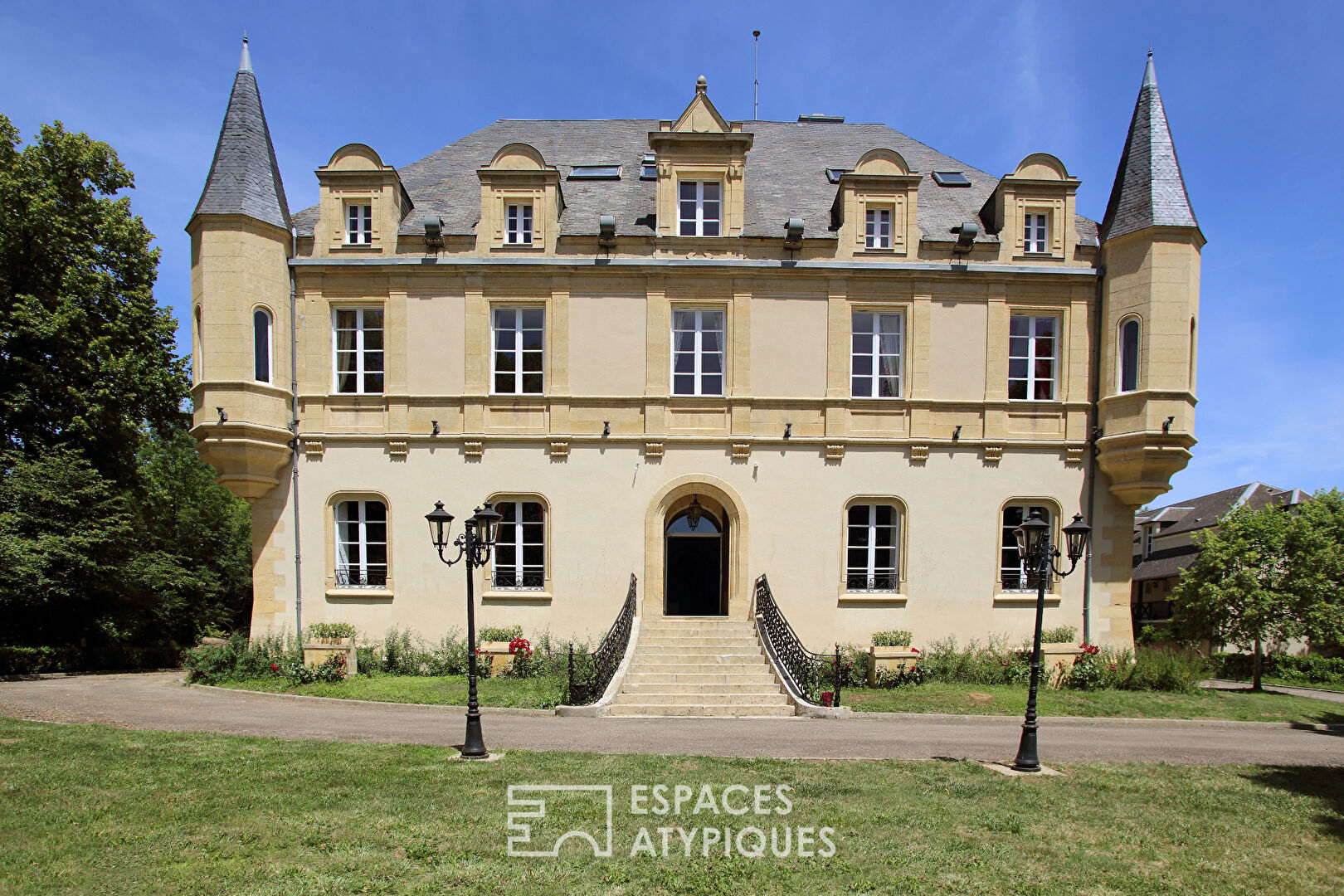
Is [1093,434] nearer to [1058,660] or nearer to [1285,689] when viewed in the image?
[1058,660]

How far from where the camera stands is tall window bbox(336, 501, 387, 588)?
16.6 metres

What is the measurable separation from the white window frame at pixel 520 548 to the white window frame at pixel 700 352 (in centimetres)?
429

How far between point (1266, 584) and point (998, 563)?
6.94 m

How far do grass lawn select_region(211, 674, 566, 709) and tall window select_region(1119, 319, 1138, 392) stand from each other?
45.3 feet

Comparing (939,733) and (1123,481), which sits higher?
(1123,481)

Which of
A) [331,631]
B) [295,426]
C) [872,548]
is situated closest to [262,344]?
[295,426]

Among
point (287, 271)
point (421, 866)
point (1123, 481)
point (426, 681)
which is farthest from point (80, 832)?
point (1123, 481)

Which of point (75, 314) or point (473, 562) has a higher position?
point (75, 314)

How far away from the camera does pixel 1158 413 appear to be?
1589 cm

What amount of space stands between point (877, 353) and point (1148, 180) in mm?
7027

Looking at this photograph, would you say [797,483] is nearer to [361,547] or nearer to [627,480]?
[627,480]

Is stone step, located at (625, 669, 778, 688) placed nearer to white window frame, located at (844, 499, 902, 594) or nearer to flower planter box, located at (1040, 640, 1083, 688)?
white window frame, located at (844, 499, 902, 594)

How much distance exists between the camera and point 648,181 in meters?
18.9

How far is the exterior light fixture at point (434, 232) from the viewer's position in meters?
16.4
